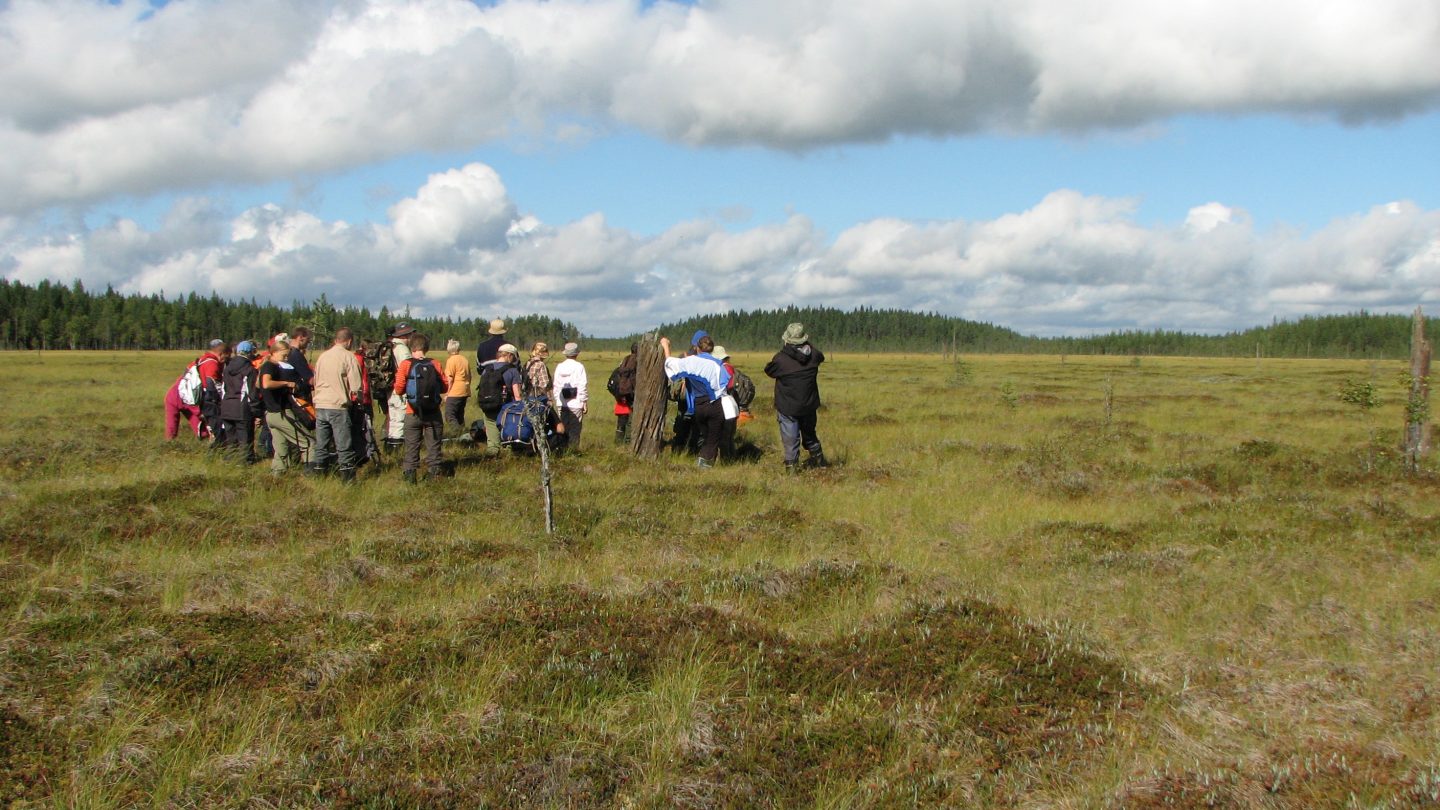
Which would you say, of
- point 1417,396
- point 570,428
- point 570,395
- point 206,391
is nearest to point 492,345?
point 570,395

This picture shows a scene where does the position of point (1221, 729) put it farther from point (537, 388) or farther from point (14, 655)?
point (537, 388)

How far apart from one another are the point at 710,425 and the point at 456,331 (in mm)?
138709

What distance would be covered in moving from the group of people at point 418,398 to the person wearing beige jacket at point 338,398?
14 millimetres

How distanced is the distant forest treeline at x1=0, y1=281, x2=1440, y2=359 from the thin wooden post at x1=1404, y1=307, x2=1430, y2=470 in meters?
76.6

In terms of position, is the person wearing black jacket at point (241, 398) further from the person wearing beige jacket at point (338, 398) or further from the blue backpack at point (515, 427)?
the blue backpack at point (515, 427)

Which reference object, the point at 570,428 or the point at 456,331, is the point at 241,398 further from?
the point at 456,331

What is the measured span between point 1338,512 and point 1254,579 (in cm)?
352

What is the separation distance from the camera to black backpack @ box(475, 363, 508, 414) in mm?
12547

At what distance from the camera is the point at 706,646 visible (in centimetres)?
499

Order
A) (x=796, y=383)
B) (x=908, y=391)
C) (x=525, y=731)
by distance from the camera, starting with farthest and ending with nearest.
A: (x=908, y=391), (x=796, y=383), (x=525, y=731)

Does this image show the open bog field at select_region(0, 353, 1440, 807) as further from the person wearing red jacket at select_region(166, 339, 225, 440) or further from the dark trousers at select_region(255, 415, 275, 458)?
the person wearing red jacket at select_region(166, 339, 225, 440)

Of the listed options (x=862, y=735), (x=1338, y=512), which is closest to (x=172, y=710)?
(x=862, y=735)

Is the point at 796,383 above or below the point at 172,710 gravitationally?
above

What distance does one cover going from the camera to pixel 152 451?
43.8ft
